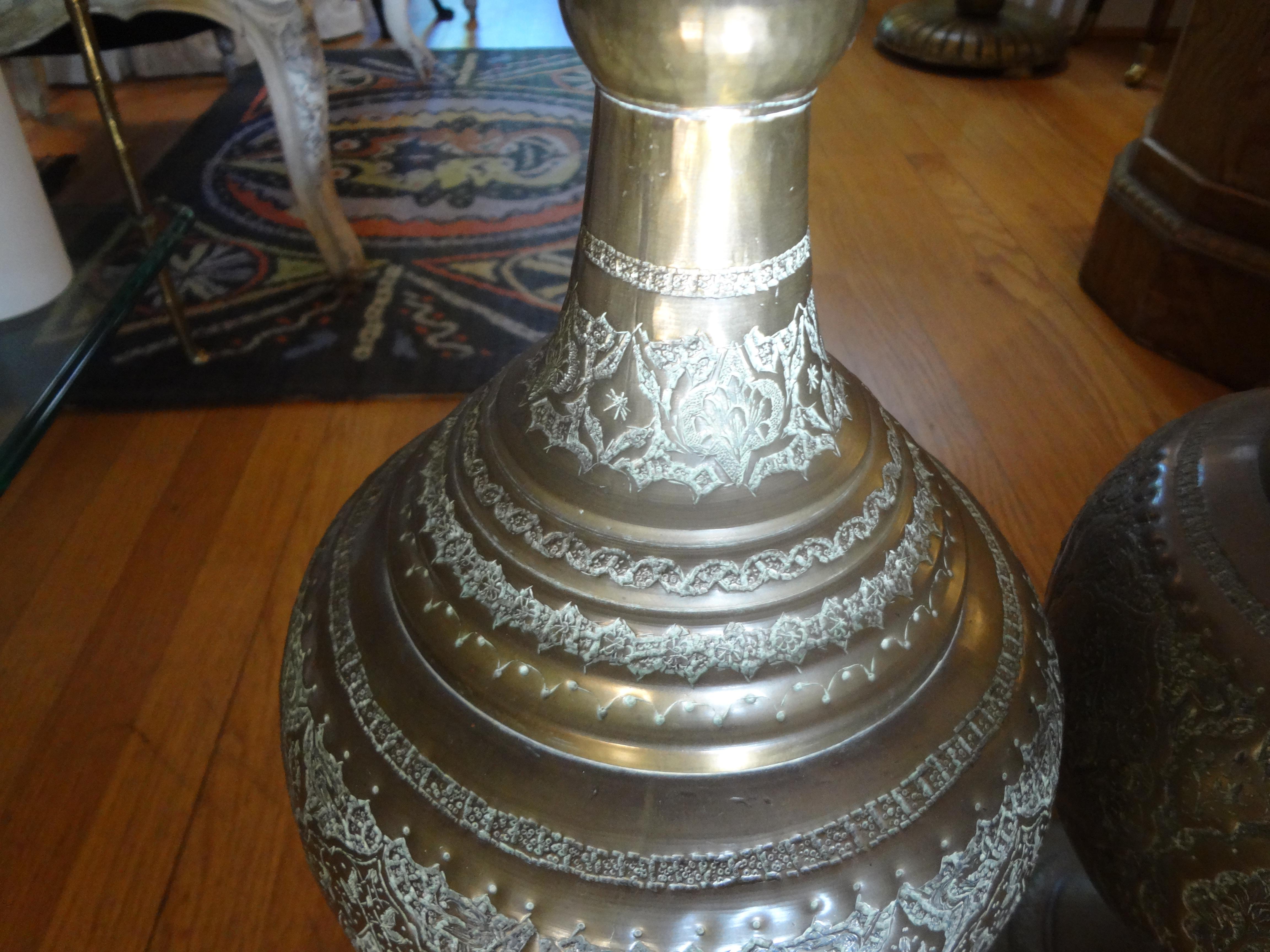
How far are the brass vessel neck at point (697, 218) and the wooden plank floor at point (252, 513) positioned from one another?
54cm

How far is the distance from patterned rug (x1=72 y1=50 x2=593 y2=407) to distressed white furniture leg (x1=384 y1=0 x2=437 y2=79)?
5 cm

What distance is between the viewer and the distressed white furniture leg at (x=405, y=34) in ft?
6.04

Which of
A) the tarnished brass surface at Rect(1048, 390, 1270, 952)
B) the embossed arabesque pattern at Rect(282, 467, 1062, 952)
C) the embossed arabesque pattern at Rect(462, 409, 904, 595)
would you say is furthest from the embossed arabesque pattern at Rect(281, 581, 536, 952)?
the tarnished brass surface at Rect(1048, 390, 1270, 952)

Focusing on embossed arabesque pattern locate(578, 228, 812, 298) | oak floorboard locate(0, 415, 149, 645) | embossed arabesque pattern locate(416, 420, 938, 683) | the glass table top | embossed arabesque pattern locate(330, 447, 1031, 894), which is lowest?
oak floorboard locate(0, 415, 149, 645)

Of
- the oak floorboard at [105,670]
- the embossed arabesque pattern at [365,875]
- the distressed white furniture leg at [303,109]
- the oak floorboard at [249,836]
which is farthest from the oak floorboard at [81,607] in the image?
the embossed arabesque pattern at [365,875]

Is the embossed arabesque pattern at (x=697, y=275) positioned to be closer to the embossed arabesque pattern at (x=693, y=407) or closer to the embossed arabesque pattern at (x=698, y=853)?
the embossed arabesque pattern at (x=693, y=407)

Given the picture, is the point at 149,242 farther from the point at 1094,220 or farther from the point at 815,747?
the point at 1094,220

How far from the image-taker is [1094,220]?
148cm

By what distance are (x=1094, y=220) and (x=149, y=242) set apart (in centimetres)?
130

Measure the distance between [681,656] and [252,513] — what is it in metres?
0.77

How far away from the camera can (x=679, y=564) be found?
0.32m

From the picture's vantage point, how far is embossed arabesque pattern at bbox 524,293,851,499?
313 millimetres

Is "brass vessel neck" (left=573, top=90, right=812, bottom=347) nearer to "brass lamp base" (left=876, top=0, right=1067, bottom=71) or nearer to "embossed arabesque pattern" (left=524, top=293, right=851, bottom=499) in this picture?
"embossed arabesque pattern" (left=524, top=293, right=851, bottom=499)

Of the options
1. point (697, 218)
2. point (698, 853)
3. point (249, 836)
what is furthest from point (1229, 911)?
point (249, 836)
